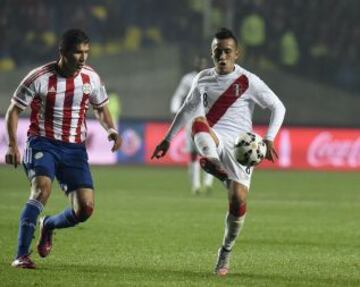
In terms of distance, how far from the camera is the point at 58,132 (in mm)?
8180

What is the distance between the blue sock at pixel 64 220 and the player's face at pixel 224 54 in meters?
1.63

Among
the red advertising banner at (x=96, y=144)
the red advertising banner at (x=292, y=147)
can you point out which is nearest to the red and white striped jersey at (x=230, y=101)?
the red advertising banner at (x=96, y=144)

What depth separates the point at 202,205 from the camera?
1499 cm

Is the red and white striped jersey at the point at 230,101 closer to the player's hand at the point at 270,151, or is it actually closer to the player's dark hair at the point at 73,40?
the player's hand at the point at 270,151

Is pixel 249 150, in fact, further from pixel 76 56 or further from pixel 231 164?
pixel 76 56

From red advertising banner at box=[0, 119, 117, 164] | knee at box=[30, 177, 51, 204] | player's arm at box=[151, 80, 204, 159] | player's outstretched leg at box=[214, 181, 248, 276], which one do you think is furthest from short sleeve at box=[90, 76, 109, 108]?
red advertising banner at box=[0, 119, 117, 164]

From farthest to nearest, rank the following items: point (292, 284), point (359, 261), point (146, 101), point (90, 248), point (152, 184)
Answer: point (146, 101) → point (152, 184) → point (90, 248) → point (359, 261) → point (292, 284)

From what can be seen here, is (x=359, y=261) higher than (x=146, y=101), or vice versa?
(x=359, y=261)

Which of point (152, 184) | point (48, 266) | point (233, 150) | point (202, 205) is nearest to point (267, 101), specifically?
point (233, 150)

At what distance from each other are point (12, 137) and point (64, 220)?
2.86ft

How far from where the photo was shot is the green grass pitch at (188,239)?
7688mm

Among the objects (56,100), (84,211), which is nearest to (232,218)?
(84,211)

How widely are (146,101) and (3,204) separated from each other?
32.2 ft

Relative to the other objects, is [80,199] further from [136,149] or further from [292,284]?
[136,149]
